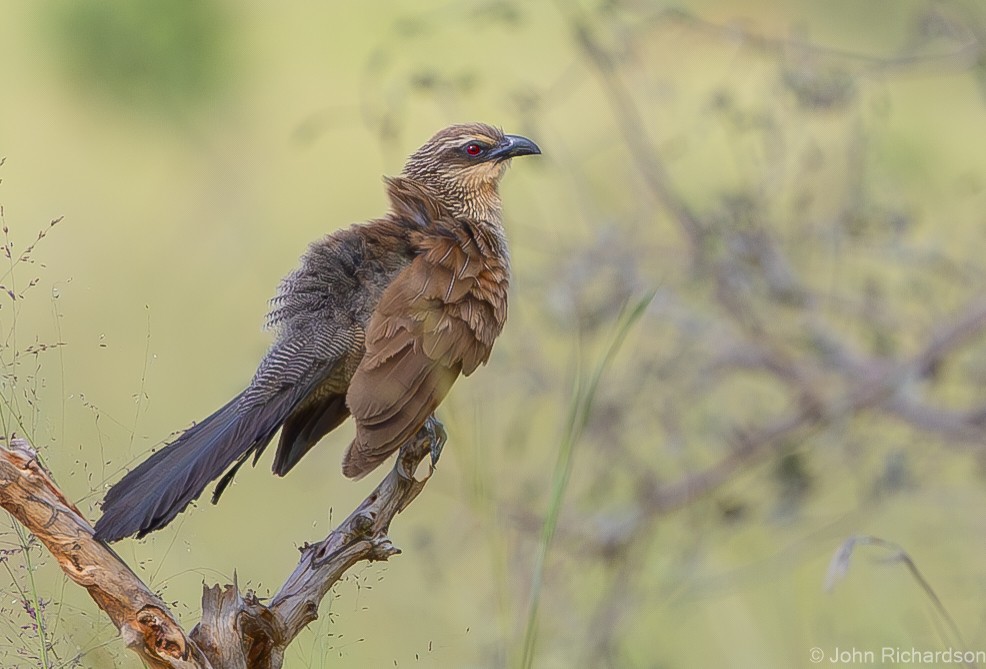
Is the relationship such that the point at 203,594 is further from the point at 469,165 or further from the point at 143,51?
the point at 143,51

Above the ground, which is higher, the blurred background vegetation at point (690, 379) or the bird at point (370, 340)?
the blurred background vegetation at point (690, 379)

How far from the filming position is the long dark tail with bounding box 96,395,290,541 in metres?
1.69

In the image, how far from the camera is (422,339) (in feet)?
7.30

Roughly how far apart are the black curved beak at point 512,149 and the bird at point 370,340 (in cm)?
32

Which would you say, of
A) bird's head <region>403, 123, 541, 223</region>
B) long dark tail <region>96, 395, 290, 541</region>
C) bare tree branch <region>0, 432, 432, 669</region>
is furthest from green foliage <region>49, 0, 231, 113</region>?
bare tree branch <region>0, 432, 432, 669</region>

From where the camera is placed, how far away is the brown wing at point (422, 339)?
2.11 meters

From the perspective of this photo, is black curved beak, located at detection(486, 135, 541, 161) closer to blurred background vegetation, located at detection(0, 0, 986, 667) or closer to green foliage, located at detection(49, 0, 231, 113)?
blurred background vegetation, located at detection(0, 0, 986, 667)

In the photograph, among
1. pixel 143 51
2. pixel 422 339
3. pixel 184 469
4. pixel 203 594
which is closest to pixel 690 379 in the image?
pixel 422 339

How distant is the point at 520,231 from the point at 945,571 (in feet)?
5.93

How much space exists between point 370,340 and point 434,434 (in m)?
0.30

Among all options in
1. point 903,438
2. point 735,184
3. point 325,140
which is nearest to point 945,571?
point 903,438

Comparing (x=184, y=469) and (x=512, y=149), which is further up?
(x=512, y=149)

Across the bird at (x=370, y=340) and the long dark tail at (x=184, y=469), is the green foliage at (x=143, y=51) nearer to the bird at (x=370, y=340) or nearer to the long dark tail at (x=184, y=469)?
the bird at (x=370, y=340)

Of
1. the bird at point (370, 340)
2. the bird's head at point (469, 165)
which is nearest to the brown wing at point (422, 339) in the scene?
the bird at point (370, 340)
